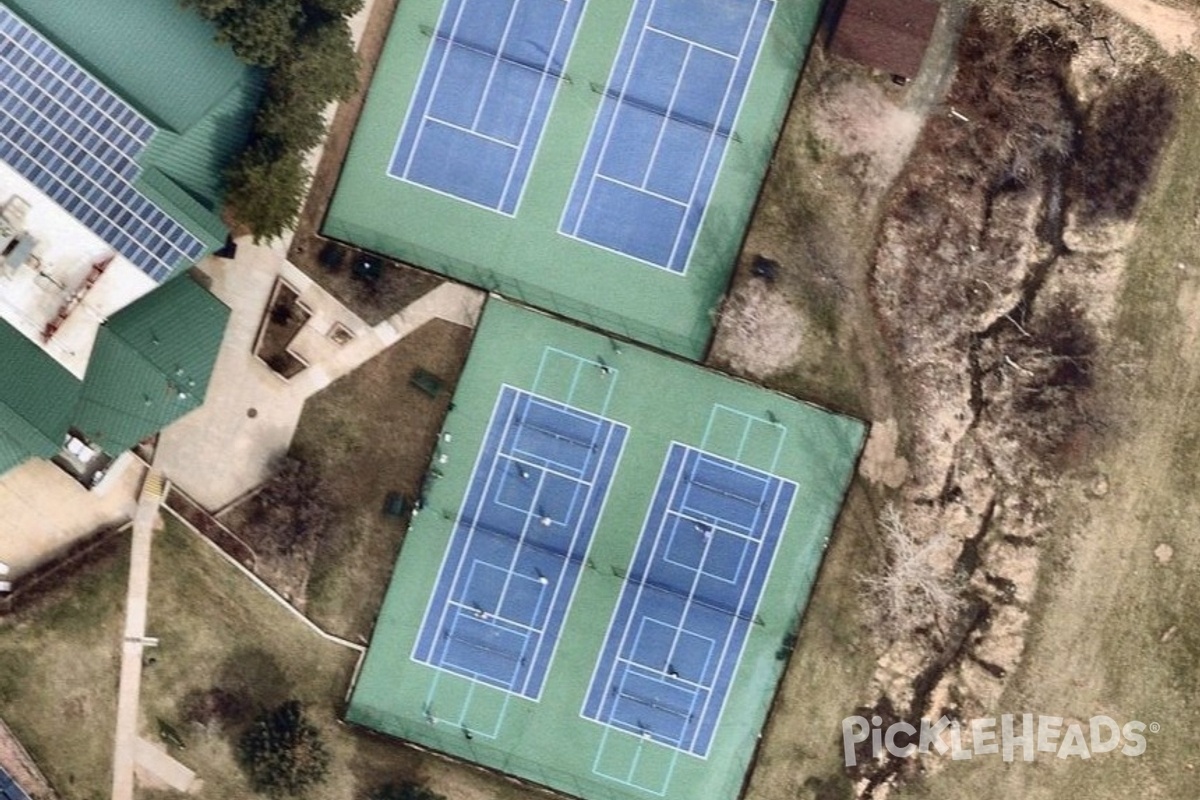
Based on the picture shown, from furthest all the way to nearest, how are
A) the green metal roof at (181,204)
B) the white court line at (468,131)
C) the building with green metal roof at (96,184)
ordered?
the white court line at (468,131) < the green metal roof at (181,204) < the building with green metal roof at (96,184)

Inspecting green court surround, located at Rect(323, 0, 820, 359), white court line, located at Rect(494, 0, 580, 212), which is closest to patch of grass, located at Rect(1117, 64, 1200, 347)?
green court surround, located at Rect(323, 0, 820, 359)

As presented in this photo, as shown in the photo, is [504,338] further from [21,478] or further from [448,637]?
[21,478]

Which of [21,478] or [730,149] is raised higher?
[730,149]

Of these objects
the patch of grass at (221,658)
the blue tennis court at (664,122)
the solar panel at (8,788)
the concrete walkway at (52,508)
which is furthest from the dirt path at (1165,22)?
the solar panel at (8,788)

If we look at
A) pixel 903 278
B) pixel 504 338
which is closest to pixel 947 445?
pixel 903 278

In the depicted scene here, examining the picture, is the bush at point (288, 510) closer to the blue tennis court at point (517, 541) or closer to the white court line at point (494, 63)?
the blue tennis court at point (517, 541)

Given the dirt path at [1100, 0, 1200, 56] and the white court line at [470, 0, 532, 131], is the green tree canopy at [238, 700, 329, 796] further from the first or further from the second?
the dirt path at [1100, 0, 1200, 56]
